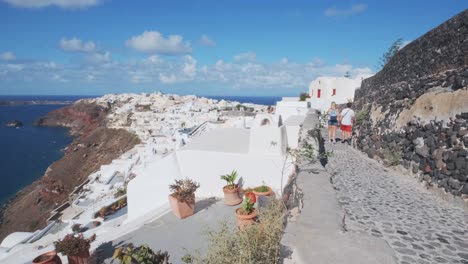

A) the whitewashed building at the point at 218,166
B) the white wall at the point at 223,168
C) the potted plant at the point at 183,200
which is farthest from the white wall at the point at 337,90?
the potted plant at the point at 183,200

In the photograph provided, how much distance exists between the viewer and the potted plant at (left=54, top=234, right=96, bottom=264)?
5.04m

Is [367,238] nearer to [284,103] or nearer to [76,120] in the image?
[284,103]

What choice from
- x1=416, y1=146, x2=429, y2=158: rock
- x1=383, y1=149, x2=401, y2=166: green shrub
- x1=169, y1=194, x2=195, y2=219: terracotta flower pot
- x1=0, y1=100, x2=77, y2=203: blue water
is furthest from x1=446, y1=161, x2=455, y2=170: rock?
x1=0, y1=100, x2=77, y2=203: blue water

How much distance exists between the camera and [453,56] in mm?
7688

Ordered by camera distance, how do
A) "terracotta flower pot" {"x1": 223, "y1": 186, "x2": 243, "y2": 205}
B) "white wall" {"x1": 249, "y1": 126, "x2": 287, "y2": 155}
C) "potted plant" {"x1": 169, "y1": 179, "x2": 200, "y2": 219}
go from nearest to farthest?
"potted plant" {"x1": 169, "y1": 179, "x2": 200, "y2": 219}, "terracotta flower pot" {"x1": 223, "y1": 186, "x2": 243, "y2": 205}, "white wall" {"x1": 249, "y1": 126, "x2": 287, "y2": 155}

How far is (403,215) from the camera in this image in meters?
4.80

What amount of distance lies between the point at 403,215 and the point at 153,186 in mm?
6849

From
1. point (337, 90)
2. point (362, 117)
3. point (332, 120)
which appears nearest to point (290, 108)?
point (362, 117)

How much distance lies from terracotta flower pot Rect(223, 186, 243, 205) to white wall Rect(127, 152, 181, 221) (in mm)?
1813

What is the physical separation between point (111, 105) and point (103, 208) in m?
109

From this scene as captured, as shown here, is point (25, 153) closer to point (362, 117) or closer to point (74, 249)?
point (74, 249)

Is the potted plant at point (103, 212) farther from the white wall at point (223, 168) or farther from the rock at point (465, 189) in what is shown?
the rock at point (465, 189)

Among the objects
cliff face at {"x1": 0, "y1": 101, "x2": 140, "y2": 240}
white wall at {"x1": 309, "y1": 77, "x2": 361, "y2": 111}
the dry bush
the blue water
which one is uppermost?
white wall at {"x1": 309, "y1": 77, "x2": 361, "y2": 111}

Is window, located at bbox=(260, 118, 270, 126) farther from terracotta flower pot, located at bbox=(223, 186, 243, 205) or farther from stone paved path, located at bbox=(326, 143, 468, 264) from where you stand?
stone paved path, located at bbox=(326, 143, 468, 264)
